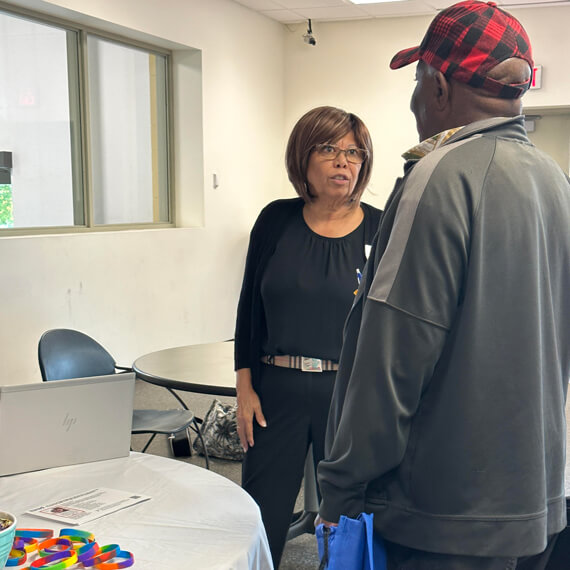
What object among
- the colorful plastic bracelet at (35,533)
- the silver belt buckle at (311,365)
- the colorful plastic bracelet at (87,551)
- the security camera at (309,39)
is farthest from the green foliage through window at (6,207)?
the security camera at (309,39)

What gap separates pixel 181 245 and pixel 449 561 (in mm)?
5438

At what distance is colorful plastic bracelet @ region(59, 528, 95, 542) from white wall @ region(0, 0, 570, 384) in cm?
348

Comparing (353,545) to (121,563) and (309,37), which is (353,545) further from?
(309,37)

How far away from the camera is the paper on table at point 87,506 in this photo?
58.9 inches

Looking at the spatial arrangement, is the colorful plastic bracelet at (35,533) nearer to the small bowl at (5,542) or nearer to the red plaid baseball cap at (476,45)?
the small bowl at (5,542)

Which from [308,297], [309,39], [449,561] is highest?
[309,39]

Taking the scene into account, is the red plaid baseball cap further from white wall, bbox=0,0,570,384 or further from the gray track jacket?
white wall, bbox=0,0,570,384

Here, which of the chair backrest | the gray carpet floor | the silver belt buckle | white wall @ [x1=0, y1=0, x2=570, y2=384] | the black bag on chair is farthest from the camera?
white wall @ [x1=0, y1=0, x2=570, y2=384]

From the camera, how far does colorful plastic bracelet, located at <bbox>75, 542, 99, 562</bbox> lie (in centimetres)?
129

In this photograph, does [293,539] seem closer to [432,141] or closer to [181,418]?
[181,418]

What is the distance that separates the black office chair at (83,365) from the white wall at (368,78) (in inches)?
190

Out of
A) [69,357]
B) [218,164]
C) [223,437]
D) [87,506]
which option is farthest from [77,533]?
[218,164]

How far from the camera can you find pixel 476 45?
1155mm

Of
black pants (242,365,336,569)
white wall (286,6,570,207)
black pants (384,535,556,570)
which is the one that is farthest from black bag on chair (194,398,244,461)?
white wall (286,6,570,207)
